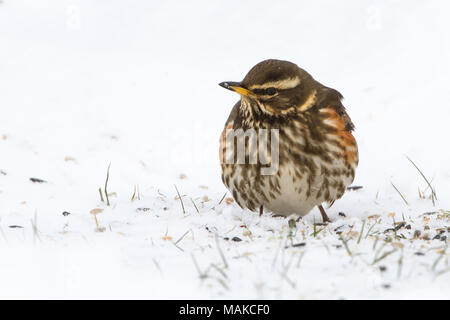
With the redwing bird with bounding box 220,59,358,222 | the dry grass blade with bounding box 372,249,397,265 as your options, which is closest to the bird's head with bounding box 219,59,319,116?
the redwing bird with bounding box 220,59,358,222

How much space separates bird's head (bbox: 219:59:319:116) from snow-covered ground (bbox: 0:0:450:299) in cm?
96

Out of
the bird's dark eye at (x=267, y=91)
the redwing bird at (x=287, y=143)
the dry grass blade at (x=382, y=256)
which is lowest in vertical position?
the dry grass blade at (x=382, y=256)

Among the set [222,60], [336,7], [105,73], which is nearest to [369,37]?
[336,7]

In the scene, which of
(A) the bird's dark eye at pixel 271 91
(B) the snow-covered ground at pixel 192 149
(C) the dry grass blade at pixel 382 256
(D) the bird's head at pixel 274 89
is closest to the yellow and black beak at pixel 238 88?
(D) the bird's head at pixel 274 89

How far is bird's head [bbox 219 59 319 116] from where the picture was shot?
6051 mm

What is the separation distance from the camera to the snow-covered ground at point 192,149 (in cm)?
457

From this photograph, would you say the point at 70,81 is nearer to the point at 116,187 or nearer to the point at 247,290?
the point at 116,187

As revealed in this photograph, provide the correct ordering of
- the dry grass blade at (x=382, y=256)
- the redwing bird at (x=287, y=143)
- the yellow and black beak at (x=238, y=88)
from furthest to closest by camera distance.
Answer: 1. the redwing bird at (x=287, y=143)
2. the yellow and black beak at (x=238, y=88)
3. the dry grass blade at (x=382, y=256)

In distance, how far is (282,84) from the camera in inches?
244

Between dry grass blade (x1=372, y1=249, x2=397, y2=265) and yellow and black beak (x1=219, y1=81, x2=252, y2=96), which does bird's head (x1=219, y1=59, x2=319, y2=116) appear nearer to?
yellow and black beak (x1=219, y1=81, x2=252, y2=96)

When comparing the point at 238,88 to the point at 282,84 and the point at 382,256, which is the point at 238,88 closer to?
the point at 282,84

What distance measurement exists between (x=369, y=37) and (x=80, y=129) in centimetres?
433

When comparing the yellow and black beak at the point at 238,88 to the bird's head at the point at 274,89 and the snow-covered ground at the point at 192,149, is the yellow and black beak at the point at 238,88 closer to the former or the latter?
the bird's head at the point at 274,89
